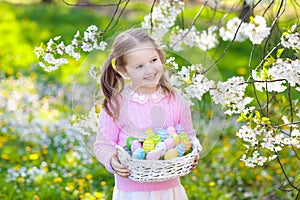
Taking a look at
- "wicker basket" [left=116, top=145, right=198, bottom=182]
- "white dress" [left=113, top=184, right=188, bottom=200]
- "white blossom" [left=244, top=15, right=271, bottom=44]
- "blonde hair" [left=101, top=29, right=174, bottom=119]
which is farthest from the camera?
"white blossom" [left=244, top=15, right=271, bottom=44]

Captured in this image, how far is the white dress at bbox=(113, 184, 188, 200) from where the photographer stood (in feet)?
7.61

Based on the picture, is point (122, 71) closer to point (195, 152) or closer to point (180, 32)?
point (195, 152)

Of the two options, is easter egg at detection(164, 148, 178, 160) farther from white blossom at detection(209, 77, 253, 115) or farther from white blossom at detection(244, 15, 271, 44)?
white blossom at detection(244, 15, 271, 44)

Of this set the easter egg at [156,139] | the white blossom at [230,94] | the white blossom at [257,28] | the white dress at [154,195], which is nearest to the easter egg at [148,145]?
the easter egg at [156,139]

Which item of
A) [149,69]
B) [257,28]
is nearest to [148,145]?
[149,69]

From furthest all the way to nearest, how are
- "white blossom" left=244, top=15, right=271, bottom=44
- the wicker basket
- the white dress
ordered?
"white blossom" left=244, top=15, right=271, bottom=44 < the white dress < the wicker basket

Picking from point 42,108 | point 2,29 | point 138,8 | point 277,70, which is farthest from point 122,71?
point 138,8

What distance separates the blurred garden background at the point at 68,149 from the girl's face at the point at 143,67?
175 mm

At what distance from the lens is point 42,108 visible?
15.9 ft

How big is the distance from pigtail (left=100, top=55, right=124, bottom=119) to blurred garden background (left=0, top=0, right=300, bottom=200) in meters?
0.07

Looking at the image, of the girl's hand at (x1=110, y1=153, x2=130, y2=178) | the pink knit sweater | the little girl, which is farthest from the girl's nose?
the girl's hand at (x1=110, y1=153, x2=130, y2=178)

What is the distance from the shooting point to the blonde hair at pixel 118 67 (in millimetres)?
2199

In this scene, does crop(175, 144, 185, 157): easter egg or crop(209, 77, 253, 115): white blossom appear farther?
crop(209, 77, 253, 115): white blossom

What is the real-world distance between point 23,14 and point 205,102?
5942 millimetres
